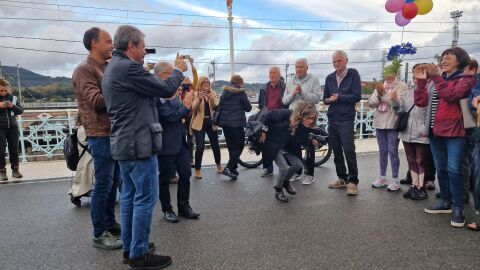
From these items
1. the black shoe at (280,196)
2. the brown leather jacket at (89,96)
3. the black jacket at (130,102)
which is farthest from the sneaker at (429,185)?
the brown leather jacket at (89,96)

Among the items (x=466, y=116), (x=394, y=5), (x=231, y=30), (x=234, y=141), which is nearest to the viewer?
(x=466, y=116)

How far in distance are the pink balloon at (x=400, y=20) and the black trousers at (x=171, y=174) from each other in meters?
5.03

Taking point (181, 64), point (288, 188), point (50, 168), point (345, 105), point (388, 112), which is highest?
point (181, 64)

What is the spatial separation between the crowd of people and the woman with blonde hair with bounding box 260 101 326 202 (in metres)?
0.01

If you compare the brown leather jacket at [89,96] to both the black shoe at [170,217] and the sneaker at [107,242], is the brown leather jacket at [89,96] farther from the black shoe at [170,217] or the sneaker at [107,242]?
the black shoe at [170,217]

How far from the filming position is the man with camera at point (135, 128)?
8.37 feet

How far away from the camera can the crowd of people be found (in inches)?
104

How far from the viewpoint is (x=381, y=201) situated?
454cm

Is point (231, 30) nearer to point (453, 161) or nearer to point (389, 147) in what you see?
point (389, 147)

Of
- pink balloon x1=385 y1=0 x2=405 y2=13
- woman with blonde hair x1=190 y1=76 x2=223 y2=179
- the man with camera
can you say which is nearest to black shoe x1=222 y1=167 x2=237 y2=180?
woman with blonde hair x1=190 y1=76 x2=223 y2=179

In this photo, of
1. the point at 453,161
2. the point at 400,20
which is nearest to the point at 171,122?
the point at 453,161

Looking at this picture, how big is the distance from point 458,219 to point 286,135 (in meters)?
2.09

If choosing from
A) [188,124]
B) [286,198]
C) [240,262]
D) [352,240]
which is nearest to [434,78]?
[352,240]

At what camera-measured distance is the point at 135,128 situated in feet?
8.54
